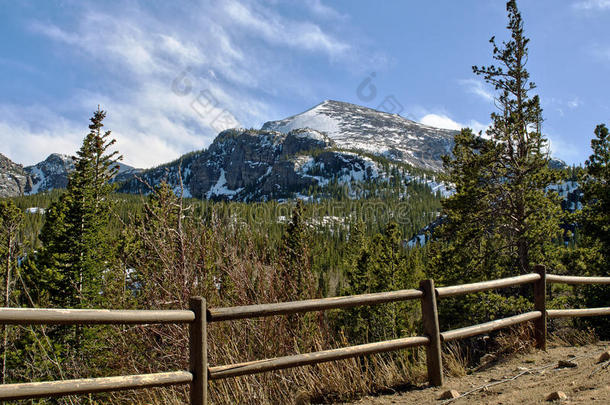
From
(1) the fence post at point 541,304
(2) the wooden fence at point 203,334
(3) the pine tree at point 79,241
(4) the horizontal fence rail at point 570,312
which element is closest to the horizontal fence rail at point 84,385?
(2) the wooden fence at point 203,334

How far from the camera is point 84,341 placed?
57.8 ft

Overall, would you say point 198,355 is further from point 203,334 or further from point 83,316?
point 83,316

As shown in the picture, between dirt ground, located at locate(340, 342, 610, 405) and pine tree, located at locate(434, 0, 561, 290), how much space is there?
10126mm

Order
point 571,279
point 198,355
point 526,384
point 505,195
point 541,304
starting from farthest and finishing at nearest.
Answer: point 505,195
point 571,279
point 541,304
point 526,384
point 198,355

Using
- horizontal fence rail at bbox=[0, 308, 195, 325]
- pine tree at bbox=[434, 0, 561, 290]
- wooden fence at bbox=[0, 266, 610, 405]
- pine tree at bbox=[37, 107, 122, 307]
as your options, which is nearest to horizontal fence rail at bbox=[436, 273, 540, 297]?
wooden fence at bbox=[0, 266, 610, 405]

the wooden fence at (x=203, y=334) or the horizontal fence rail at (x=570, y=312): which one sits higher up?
the wooden fence at (x=203, y=334)

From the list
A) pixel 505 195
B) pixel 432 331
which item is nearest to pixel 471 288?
pixel 432 331

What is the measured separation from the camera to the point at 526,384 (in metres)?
4.37

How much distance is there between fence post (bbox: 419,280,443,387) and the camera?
4.57 metres

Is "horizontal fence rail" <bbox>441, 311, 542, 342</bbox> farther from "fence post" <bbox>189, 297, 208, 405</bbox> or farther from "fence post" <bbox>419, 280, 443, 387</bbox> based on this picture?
"fence post" <bbox>189, 297, 208, 405</bbox>

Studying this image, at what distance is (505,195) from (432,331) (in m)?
12.5

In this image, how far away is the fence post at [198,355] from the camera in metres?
3.40

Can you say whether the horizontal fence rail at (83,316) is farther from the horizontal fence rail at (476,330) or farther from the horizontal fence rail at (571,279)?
the horizontal fence rail at (571,279)

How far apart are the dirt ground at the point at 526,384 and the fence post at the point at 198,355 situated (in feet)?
6.02
